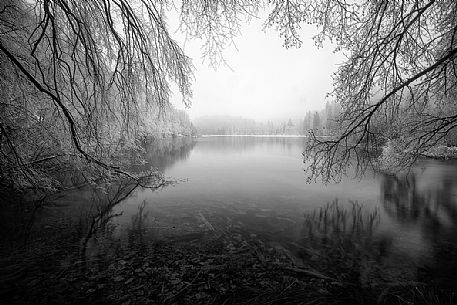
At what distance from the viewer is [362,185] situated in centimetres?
1567

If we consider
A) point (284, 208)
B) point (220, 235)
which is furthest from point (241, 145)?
point (220, 235)

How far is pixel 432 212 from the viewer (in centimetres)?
1087

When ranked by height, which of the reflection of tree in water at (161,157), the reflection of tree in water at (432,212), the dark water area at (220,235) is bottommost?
the reflection of tree in water at (432,212)

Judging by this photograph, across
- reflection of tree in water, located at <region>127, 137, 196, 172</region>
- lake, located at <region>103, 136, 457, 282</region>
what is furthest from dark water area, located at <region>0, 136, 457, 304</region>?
reflection of tree in water, located at <region>127, 137, 196, 172</region>

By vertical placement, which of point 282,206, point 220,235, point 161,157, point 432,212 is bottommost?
point 432,212

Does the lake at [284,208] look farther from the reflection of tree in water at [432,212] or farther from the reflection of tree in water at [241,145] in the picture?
the reflection of tree in water at [241,145]

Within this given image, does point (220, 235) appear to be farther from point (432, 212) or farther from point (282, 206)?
point (432, 212)

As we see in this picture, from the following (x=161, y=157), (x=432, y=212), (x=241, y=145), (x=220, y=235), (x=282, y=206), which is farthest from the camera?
(x=241, y=145)

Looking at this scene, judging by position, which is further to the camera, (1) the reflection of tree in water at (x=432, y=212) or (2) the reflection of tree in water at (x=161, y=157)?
(2) the reflection of tree in water at (x=161, y=157)

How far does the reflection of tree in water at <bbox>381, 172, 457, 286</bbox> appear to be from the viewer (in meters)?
6.13

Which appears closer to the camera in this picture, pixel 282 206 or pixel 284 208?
pixel 284 208

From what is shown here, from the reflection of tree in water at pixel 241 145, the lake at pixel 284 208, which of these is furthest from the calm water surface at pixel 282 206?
the reflection of tree in water at pixel 241 145

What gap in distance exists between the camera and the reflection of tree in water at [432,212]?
6133mm

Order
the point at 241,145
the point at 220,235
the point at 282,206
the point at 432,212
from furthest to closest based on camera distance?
the point at 241,145 < the point at 282,206 < the point at 432,212 < the point at 220,235
